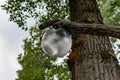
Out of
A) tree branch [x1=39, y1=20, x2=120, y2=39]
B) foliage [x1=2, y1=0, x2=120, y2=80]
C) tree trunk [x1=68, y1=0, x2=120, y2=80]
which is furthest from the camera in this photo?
foliage [x1=2, y1=0, x2=120, y2=80]

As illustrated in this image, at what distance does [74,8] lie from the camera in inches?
209

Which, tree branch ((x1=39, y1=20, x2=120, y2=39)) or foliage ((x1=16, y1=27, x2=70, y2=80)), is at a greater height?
tree branch ((x1=39, y1=20, x2=120, y2=39))

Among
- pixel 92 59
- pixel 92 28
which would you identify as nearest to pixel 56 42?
pixel 92 28

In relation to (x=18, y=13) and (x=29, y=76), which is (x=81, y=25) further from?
(x=29, y=76)

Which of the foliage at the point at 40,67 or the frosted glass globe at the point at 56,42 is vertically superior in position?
the frosted glass globe at the point at 56,42

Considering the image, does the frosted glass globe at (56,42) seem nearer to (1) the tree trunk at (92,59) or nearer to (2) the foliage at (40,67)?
(1) the tree trunk at (92,59)

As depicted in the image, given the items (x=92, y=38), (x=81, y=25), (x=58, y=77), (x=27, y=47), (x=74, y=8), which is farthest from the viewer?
(x=58, y=77)

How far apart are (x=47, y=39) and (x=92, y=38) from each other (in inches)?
56.6

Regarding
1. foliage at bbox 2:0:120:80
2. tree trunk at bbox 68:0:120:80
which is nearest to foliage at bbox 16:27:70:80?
foliage at bbox 2:0:120:80

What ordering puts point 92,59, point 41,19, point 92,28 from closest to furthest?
point 92,28
point 92,59
point 41,19

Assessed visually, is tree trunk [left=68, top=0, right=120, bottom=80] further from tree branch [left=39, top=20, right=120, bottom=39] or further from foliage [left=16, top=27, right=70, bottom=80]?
foliage [left=16, top=27, right=70, bottom=80]

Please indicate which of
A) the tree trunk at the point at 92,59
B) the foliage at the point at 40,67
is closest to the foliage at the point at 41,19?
the foliage at the point at 40,67

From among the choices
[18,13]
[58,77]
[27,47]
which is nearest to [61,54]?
[18,13]

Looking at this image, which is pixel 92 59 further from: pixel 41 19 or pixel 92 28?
pixel 41 19
